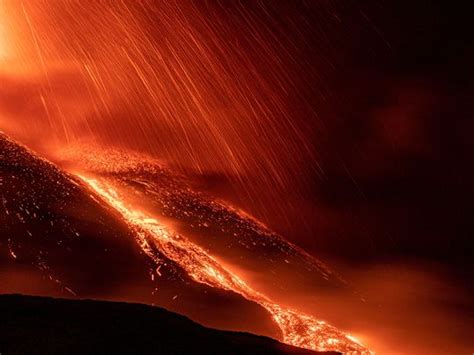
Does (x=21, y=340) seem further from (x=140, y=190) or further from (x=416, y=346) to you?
(x=140, y=190)

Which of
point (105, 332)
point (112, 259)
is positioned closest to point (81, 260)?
point (112, 259)

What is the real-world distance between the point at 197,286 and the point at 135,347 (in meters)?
14.1

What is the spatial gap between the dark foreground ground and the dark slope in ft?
21.7

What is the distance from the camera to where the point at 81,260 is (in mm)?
25859

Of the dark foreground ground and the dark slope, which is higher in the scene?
the dark slope

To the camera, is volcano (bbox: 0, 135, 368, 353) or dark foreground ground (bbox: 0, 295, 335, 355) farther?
volcano (bbox: 0, 135, 368, 353)

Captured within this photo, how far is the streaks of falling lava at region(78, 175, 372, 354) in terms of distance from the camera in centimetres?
2250

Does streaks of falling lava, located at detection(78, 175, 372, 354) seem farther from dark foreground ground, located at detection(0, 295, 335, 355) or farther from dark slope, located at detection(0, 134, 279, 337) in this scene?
dark foreground ground, located at detection(0, 295, 335, 355)

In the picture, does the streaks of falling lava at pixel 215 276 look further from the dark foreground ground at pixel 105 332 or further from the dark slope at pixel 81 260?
the dark foreground ground at pixel 105 332

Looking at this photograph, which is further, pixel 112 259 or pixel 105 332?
pixel 112 259

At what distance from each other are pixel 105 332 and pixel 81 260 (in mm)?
13078

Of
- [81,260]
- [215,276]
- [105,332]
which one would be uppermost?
[215,276]

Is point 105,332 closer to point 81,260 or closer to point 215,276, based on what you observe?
point 81,260

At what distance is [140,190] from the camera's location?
4800 cm
